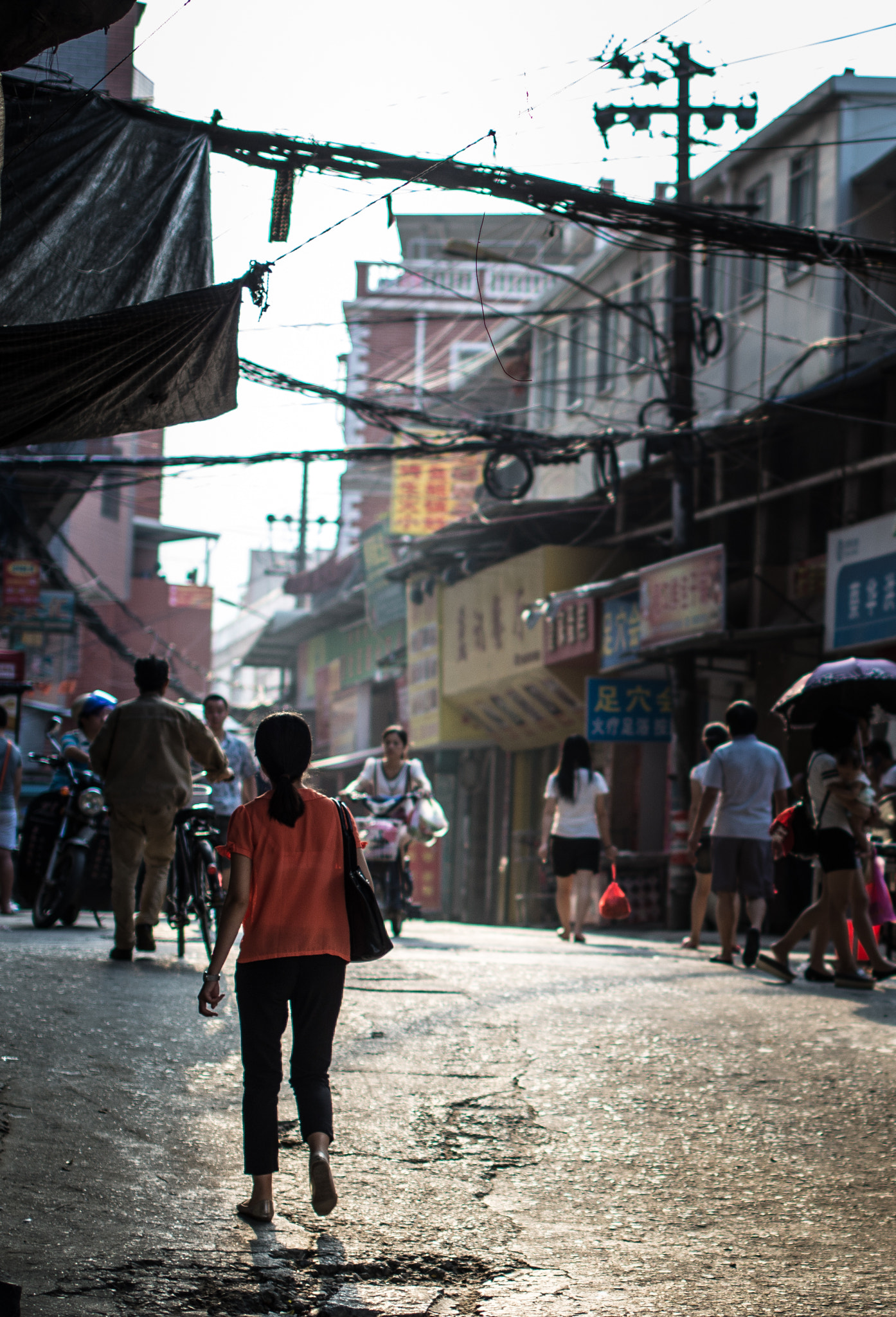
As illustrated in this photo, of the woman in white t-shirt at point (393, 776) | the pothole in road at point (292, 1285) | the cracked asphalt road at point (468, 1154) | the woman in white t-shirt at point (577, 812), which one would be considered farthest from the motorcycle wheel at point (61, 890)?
the pothole in road at point (292, 1285)

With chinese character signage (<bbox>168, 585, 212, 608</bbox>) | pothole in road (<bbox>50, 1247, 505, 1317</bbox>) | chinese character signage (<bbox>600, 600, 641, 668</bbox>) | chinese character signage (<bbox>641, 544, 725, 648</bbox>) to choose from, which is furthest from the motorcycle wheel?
chinese character signage (<bbox>168, 585, 212, 608</bbox>)

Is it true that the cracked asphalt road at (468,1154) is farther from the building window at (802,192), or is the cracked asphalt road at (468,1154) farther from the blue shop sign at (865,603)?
the building window at (802,192)

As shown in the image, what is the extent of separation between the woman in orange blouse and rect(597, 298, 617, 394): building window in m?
21.2

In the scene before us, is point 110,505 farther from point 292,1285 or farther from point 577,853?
point 292,1285

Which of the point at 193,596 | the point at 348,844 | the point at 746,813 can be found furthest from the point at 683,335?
the point at 193,596

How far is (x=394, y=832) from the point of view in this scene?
13328 mm

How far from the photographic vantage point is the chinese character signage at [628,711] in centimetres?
2136

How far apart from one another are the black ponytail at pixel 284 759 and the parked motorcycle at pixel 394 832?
8372mm

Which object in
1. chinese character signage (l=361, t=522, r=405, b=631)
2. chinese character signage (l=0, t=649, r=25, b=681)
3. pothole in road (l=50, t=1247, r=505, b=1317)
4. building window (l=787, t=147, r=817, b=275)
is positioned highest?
building window (l=787, t=147, r=817, b=275)

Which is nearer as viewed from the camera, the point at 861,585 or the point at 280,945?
the point at 280,945

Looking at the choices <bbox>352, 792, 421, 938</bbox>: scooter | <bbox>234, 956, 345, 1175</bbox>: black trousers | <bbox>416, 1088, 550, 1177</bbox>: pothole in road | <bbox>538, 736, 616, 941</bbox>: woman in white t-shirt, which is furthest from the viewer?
<bbox>538, 736, 616, 941</bbox>: woman in white t-shirt

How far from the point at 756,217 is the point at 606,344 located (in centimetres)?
582

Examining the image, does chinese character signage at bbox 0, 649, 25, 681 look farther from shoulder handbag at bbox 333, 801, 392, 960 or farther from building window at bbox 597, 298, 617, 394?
shoulder handbag at bbox 333, 801, 392, 960

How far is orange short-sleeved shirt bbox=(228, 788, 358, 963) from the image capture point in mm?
4742
